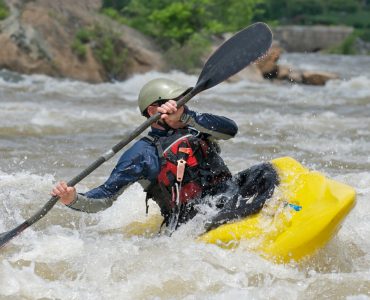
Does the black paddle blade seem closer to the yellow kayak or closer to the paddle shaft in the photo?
the paddle shaft

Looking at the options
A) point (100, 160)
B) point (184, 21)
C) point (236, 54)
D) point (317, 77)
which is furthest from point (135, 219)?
point (317, 77)

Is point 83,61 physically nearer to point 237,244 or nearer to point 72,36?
point 72,36

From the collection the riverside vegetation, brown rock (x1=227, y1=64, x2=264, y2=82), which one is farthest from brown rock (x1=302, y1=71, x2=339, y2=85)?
the riverside vegetation

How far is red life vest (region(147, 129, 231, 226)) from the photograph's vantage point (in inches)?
158

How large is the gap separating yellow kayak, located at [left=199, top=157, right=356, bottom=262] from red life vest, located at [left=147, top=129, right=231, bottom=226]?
0.25 metres

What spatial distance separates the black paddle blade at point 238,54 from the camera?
4.47 meters

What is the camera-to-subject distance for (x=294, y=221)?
3842 millimetres

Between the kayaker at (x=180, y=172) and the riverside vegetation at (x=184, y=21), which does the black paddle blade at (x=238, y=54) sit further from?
the riverside vegetation at (x=184, y=21)

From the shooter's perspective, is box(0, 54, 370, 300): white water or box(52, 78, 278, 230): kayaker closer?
box(0, 54, 370, 300): white water

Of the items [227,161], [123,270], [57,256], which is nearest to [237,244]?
[123,270]

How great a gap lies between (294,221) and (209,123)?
2.27 feet

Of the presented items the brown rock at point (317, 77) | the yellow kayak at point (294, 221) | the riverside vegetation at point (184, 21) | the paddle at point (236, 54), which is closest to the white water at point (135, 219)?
the yellow kayak at point (294, 221)

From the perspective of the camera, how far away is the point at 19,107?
10578 millimetres

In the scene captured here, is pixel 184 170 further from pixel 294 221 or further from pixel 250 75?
pixel 250 75
